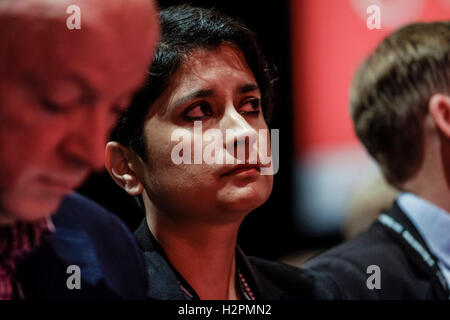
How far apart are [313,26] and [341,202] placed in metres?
0.66

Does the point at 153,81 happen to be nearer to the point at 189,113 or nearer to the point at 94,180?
the point at 189,113

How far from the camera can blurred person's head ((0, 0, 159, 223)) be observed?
813 mm

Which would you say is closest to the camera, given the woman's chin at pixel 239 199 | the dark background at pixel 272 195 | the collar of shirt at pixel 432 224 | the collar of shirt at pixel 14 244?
the collar of shirt at pixel 14 244

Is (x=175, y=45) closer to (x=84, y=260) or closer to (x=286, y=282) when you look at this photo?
(x=84, y=260)

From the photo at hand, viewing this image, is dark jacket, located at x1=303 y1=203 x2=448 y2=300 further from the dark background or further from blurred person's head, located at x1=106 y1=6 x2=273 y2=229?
blurred person's head, located at x1=106 y1=6 x2=273 y2=229

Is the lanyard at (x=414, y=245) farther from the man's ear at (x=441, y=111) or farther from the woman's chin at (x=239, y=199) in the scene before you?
the woman's chin at (x=239, y=199)

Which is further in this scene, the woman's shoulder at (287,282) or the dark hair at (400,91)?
the dark hair at (400,91)

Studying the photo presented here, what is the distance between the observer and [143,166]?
3.82ft

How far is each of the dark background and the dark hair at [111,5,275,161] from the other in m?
0.08

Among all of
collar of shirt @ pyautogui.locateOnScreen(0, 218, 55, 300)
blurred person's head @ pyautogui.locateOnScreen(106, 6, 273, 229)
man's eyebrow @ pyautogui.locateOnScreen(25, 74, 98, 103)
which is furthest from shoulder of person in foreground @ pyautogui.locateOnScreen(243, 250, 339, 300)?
man's eyebrow @ pyautogui.locateOnScreen(25, 74, 98, 103)

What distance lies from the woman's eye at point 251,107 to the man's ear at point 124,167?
23cm

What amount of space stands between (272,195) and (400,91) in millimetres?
423

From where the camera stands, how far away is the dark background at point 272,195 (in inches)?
48.2

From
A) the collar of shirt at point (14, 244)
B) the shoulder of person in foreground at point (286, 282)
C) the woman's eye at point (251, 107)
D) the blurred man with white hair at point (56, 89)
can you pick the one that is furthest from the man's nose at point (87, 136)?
the shoulder of person in foreground at point (286, 282)
